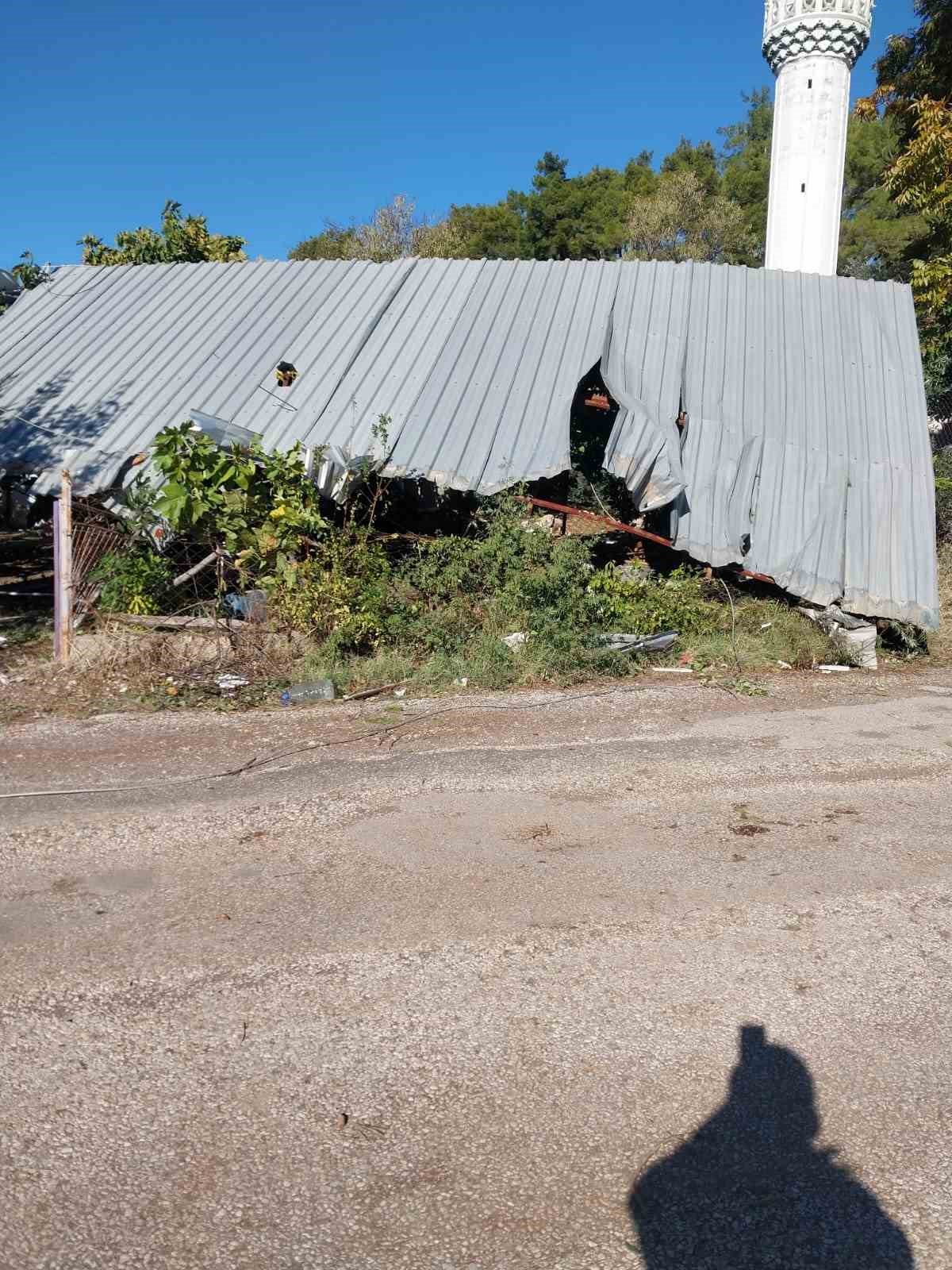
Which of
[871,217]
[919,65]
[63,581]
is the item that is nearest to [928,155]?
[919,65]

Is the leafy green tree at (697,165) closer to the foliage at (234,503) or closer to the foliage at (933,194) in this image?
the foliage at (933,194)

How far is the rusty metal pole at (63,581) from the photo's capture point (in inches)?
326

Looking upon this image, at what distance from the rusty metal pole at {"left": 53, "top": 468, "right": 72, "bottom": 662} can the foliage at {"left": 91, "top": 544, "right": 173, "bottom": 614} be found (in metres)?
0.54

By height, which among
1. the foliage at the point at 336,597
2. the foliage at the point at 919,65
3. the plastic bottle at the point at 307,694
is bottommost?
the plastic bottle at the point at 307,694

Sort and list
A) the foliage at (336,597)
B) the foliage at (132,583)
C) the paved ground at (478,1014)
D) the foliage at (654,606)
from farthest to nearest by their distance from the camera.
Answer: the foliage at (654,606) < the foliage at (132,583) < the foliage at (336,597) < the paved ground at (478,1014)

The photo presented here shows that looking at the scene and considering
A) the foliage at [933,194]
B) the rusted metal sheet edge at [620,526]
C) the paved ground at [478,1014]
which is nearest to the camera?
the paved ground at [478,1014]

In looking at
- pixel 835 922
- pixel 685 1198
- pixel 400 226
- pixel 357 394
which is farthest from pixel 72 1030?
pixel 400 226

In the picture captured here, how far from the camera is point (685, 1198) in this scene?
2.82 m

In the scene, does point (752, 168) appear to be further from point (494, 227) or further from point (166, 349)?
point (166, 349)

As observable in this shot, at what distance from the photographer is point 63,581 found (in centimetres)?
827

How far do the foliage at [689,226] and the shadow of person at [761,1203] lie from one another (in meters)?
38.3

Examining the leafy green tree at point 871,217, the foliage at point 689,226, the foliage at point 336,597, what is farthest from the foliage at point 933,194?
the foliage at point 689,226

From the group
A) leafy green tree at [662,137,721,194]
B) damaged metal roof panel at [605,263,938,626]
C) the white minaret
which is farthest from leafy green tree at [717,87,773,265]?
damaged metal roof panel at [605,263,938,626]

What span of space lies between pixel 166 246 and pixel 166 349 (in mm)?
7091
